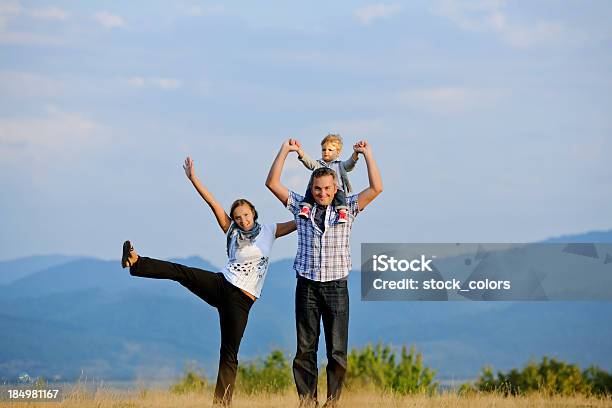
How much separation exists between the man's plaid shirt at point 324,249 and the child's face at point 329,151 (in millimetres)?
798

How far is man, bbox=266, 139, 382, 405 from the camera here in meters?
8.88

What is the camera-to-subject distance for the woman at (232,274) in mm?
9328

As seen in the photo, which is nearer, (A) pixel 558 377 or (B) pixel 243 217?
(B) pixel 243 217

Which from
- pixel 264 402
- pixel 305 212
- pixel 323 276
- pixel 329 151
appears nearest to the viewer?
pixel 323 276

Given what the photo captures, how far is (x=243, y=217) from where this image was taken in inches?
367

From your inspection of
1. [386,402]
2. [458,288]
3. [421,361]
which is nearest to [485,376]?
[421,361]

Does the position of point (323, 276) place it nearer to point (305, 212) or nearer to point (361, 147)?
point (305, 212)

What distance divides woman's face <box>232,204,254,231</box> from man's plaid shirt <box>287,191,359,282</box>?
55cm

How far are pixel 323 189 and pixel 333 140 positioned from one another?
90cm

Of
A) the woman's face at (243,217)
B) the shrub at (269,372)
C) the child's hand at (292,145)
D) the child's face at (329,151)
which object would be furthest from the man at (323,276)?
the shrub at (269,372)

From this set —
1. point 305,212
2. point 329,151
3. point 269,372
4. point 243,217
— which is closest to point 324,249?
point 305,212

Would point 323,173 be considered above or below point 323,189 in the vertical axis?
above

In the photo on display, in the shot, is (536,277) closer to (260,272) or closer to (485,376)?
(485,376)

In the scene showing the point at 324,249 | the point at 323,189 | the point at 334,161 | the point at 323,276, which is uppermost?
the point at 334,161
